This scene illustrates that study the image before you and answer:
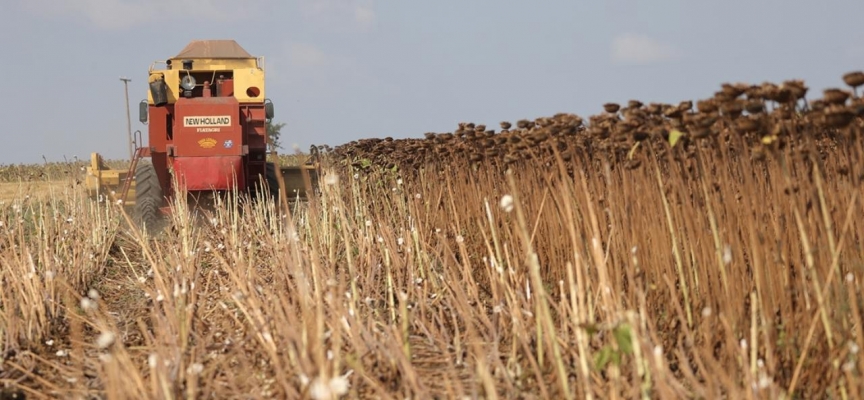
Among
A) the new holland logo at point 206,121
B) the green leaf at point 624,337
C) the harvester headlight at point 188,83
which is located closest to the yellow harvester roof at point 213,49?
the harvester headlight at point 188,83

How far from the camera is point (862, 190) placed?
4031mm

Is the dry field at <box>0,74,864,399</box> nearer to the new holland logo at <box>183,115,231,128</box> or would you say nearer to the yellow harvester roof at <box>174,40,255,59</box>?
the new holland logo at <box>183,115,231,128</box>

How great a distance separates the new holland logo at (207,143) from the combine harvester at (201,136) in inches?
0.4

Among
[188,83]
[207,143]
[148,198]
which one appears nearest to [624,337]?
[207,143]

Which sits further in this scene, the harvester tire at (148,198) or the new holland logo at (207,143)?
the harvester tire at (148,198)

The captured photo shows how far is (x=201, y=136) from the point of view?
1160 centimetres

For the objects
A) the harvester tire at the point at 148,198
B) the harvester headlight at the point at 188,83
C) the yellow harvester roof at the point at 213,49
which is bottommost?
the harvester tire at the point at 148,198

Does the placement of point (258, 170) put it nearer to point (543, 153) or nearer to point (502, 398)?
point (543, 153)

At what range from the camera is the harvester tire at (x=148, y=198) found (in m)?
12.2

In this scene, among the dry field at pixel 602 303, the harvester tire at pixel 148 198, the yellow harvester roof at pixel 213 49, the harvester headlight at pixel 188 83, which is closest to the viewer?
the dry field at pixel 602 303

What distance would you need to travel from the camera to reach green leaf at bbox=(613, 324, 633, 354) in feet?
10.6

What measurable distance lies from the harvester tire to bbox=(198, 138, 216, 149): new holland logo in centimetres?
111

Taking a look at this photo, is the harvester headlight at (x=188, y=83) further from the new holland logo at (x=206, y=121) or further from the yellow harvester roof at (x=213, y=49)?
the yellow harvester roof at (x=213, y=49)

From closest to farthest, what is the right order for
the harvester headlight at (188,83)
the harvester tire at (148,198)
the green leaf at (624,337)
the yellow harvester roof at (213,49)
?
the green leaf at (624,337) < the harvester tire at (148,198) < the harvester headlight at (188,83) < the yellow harvester roof at (213,49)
